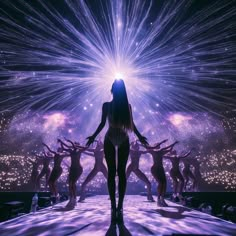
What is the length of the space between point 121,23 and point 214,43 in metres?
3.77

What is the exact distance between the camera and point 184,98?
51.6 ft

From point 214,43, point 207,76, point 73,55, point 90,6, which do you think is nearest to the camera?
point 90,6

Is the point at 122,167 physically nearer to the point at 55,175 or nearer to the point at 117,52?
the point at 55,175

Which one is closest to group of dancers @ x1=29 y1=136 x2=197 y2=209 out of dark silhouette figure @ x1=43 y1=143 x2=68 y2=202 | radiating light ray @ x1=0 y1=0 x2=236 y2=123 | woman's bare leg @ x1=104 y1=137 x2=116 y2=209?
dark silhouette figure @ x1=43 y1=143 x2=68 y2=202

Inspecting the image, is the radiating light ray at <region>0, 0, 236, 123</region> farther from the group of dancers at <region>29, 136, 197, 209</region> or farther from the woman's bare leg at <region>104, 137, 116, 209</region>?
the woman's bare leg at <region>104, 137, 116, 209</region>

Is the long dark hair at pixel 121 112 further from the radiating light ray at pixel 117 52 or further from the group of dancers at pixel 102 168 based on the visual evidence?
the radiating light ray at pixel 117 52

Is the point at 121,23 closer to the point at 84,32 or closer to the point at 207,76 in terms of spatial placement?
the point at 84,32

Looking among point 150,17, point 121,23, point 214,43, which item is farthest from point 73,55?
point 214,43

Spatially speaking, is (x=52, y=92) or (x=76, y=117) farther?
(x=76, y=117)

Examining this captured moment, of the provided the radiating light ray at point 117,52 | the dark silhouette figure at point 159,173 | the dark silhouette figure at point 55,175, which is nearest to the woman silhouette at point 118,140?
the dark silhouette figure at point 159,173

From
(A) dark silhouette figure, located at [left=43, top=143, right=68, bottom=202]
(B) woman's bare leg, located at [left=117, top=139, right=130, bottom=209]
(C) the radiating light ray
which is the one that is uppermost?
(C) the radiating light ray

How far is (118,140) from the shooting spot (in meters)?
3.28

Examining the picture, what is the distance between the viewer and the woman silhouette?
3.21 metres

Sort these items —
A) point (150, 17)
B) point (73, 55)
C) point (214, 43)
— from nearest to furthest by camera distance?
point (150, 17) → point (214, 43) → point (73, 55)
